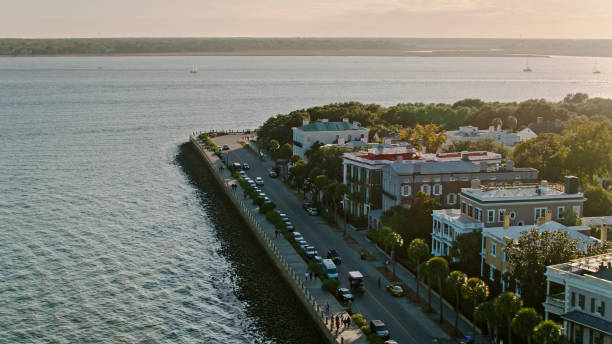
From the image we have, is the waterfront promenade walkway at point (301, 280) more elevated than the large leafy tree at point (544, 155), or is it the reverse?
the large leafy tree at point (544, 155)

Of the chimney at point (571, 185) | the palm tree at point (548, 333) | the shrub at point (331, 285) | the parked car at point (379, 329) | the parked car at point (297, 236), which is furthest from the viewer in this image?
the parked car at point (297, 236)

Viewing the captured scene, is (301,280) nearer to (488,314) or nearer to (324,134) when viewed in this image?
(488,314)

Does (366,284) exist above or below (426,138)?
below

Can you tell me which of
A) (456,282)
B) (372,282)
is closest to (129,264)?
(372,282)

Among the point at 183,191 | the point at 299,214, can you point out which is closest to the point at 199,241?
the point at 299,214

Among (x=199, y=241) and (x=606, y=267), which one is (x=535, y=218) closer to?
(x=606, y=267)

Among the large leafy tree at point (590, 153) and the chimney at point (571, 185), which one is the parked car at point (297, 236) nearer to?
the chimney at point (571, 185)

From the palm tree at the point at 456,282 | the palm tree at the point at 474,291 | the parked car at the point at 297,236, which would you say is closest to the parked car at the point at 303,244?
the parked car at the point at 297,236
